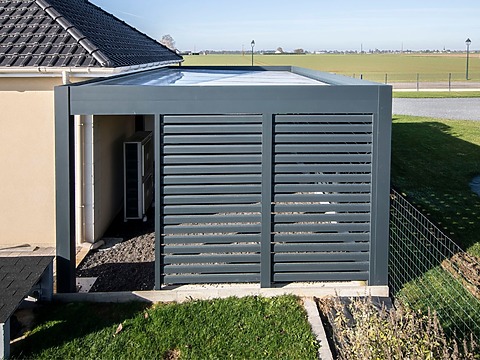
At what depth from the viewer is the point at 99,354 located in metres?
4.60

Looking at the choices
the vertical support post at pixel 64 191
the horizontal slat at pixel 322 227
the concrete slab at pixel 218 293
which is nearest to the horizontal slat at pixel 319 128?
the horizontal slat at pixel 322 227

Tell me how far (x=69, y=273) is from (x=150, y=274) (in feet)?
3.98

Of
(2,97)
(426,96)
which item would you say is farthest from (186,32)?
(2,97)

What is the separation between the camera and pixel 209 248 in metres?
5.78

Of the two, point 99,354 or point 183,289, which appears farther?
point 183,289

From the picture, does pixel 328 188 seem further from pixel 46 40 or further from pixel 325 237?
pixel 46 40

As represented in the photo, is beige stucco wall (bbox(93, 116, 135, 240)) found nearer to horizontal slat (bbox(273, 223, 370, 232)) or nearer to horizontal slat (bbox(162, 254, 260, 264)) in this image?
horizontal slat (bbox(162, 254, 260, 264))

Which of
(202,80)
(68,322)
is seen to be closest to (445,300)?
(68,322)

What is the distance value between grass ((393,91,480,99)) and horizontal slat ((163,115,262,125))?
29.6 meters

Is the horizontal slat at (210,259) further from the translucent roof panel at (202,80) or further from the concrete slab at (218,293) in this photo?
the translucent roof panel at (202,80)

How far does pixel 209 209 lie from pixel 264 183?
64 centimetres

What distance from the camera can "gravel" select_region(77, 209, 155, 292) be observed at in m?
6.36

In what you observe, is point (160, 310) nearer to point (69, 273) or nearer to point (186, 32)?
point (69, 273)

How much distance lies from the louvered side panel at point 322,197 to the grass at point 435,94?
2930 centimetres
